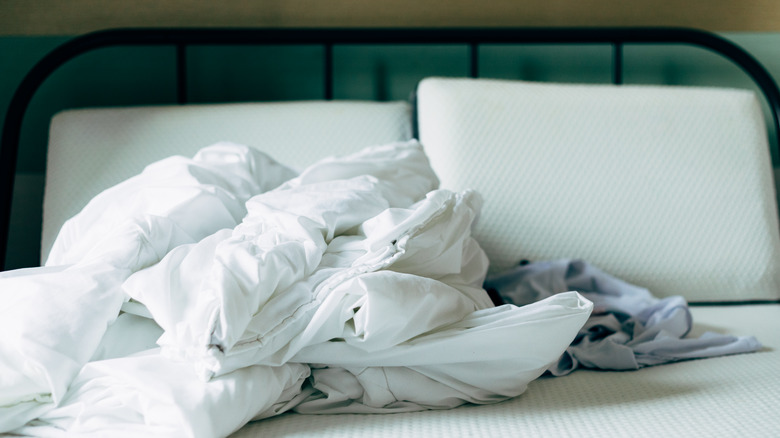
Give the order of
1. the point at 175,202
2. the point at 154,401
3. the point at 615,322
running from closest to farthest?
the point at 154,401, the point at 175,202, the point at 615,322

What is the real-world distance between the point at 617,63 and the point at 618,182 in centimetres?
47

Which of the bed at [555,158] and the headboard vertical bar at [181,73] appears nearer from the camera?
the bed at [555,158]

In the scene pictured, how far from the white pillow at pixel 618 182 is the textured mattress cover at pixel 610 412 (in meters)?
0.39

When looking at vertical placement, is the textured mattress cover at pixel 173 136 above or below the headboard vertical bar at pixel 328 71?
below

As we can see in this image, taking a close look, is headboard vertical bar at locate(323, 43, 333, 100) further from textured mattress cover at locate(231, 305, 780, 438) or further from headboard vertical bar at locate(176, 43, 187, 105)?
A: textured mattress cover at locate(231, 305, 780, 438)

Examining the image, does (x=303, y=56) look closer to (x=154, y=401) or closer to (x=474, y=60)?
(x=474, y=60)

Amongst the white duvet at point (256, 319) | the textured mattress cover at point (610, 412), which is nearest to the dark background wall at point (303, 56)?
the white duvet at point (256, 319)

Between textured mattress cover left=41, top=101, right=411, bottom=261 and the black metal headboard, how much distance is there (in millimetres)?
136

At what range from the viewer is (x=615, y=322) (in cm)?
101

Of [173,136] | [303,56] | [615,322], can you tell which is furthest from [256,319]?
[303,56]

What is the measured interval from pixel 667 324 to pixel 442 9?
97 centimetres

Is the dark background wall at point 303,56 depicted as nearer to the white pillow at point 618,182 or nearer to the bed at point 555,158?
the bed at point 555,158

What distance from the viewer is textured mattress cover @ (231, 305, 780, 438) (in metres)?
0.65

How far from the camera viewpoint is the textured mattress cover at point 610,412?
0.65m
